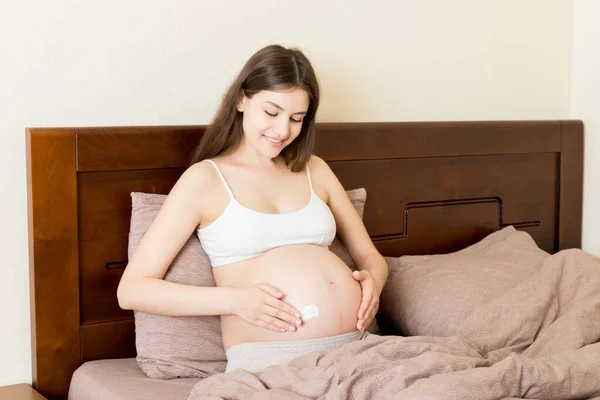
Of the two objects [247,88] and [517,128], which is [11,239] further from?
[517,128]

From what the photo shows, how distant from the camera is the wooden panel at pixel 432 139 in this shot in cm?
223

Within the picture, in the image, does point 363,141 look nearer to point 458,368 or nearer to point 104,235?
point 104,235

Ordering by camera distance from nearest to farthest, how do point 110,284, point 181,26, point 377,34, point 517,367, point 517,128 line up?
point 517,367
point 110,284
point 181,26
point 377,34
point 517,128

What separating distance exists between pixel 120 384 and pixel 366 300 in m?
0.56

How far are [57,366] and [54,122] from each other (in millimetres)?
564

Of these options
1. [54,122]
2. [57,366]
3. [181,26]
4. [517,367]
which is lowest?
[57,366]

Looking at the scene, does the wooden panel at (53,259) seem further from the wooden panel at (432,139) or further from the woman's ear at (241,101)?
the wooden panel at (432,139)

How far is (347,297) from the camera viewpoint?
178 centimetres

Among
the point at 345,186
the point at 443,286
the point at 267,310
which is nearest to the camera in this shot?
the point at 267,310

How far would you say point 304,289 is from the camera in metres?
1.73

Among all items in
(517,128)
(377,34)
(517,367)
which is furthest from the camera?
(517,128)

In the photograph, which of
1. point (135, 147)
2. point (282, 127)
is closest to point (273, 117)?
point (282, 127)

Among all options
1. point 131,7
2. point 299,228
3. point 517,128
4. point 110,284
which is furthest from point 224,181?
point 517,128

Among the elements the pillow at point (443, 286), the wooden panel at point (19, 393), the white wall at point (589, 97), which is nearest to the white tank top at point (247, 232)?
the pillow at point (443, 286)
